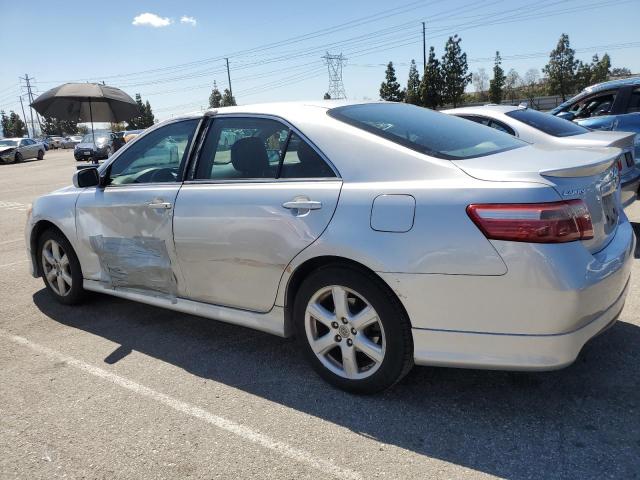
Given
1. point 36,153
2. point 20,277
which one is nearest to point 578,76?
point 36,153

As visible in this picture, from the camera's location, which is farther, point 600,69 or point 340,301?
point 600,69

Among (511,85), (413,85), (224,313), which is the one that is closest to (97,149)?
(224,313)

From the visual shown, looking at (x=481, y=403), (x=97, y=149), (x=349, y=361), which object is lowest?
(x=481, y=403)

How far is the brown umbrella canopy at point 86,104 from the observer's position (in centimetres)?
1315

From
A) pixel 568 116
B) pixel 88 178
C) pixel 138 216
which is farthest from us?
pixel 568 116

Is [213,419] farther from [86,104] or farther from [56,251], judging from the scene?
[86,104]

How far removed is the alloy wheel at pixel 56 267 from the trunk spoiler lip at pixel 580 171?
386cm

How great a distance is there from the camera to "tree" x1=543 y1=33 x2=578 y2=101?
56.4 meters

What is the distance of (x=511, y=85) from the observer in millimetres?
89188

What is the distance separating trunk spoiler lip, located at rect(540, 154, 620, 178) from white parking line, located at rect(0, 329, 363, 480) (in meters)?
1.60

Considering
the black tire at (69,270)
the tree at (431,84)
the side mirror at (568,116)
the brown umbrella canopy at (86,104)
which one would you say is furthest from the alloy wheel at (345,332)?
the tree at (431,84)

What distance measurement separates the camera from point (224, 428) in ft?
9.18

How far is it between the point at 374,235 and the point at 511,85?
3755 inches

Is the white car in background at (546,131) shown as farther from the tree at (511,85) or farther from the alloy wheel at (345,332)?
the tree at (511,85)
